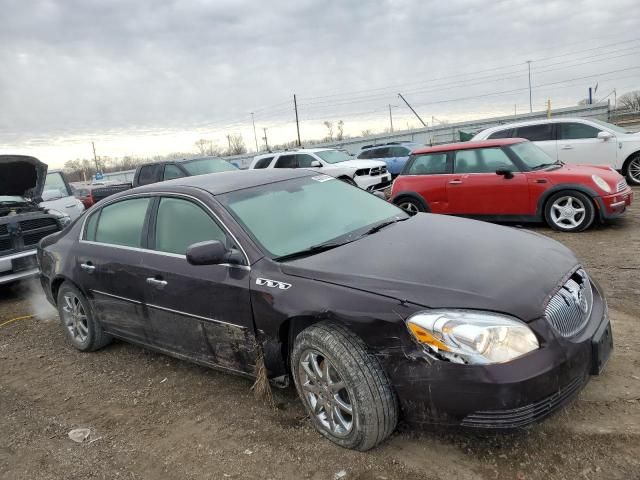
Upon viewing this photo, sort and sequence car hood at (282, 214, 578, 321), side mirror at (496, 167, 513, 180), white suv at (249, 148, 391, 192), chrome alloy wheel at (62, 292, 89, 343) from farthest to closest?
white suv at (249, 148, 391, 192), side mirror at (496, 167, 513, 180), chrome alloy wheel at (62, 292, 89, 343), car hood at (282, 214, 578, 321)

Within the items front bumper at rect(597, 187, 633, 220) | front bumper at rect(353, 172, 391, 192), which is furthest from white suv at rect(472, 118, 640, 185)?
front bumper at rect(597, 187, 633, 220)

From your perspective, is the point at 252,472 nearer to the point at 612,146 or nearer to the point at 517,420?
the point at 517,420

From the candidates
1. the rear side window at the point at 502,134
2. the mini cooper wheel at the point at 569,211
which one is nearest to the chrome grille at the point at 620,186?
the mini cooper wheel at the point at 569,211

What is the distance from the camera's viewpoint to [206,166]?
12.4m

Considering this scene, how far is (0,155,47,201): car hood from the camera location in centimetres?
764

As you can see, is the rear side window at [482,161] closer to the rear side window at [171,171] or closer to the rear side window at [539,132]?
the rear side window at [539,132]

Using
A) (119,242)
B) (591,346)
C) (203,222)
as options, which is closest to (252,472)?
(203,222)

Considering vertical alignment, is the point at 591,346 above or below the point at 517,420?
above

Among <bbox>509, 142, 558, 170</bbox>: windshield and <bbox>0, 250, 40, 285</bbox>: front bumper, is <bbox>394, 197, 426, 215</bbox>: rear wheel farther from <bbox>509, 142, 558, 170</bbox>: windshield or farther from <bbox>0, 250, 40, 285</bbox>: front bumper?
<bbox>0, 250, 40, 285</bbox>: front bumper

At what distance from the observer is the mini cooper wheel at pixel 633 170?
10898 millimetres

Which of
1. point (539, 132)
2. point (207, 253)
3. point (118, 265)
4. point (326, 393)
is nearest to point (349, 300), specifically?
point (326, 393)

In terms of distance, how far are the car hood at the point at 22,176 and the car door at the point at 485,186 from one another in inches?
261

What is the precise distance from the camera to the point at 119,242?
166 inches

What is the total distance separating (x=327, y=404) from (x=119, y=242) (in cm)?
233
